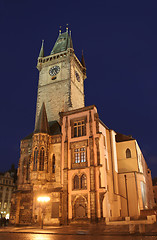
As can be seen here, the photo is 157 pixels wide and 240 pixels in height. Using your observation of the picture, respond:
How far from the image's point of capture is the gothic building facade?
29438 mm

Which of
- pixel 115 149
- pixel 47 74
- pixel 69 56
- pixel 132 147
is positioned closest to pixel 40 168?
pixel 115 149

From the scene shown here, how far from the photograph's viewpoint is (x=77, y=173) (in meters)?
30.9

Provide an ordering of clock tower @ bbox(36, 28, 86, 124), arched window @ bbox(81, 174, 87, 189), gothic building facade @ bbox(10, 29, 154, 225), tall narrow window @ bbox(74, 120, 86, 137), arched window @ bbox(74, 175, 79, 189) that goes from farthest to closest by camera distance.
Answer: clock tower @ bbox(36, 28, 86, 124) < tall narrow window @ bbox(74, 120, 86, 137) < arched window @ bbox(74, 175, 79, 189) < arched window @ bbox(81, 174, 87, 189) < gothic building facade @ bbox(10, 29, 154, 225)

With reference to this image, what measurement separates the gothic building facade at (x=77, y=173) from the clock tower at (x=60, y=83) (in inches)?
169

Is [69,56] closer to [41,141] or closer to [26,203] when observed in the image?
[41,141]

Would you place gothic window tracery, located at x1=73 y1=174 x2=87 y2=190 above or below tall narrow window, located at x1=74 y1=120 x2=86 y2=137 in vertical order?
below

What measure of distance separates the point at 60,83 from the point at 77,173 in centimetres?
2113

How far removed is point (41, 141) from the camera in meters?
33.4

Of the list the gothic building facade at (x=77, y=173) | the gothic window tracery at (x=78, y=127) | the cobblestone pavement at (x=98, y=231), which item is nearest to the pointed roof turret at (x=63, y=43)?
the gothic building facade at (x=77, y=173)

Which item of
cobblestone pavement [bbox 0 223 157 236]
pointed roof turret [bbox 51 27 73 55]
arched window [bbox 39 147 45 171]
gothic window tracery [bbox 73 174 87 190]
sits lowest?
cobblestone pavement [bbox 0 223 157 236]

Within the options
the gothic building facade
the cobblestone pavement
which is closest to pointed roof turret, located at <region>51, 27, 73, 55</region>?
the gothic building facade

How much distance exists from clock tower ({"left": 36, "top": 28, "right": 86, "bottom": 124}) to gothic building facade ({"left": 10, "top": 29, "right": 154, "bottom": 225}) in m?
4.30

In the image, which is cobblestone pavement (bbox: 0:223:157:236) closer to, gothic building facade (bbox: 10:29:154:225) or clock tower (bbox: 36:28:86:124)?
gothic building facade (bbox: 10:29:154:225)

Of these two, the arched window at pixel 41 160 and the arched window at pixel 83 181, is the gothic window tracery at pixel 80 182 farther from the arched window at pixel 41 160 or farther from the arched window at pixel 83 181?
the arched window at pixel 41 160
